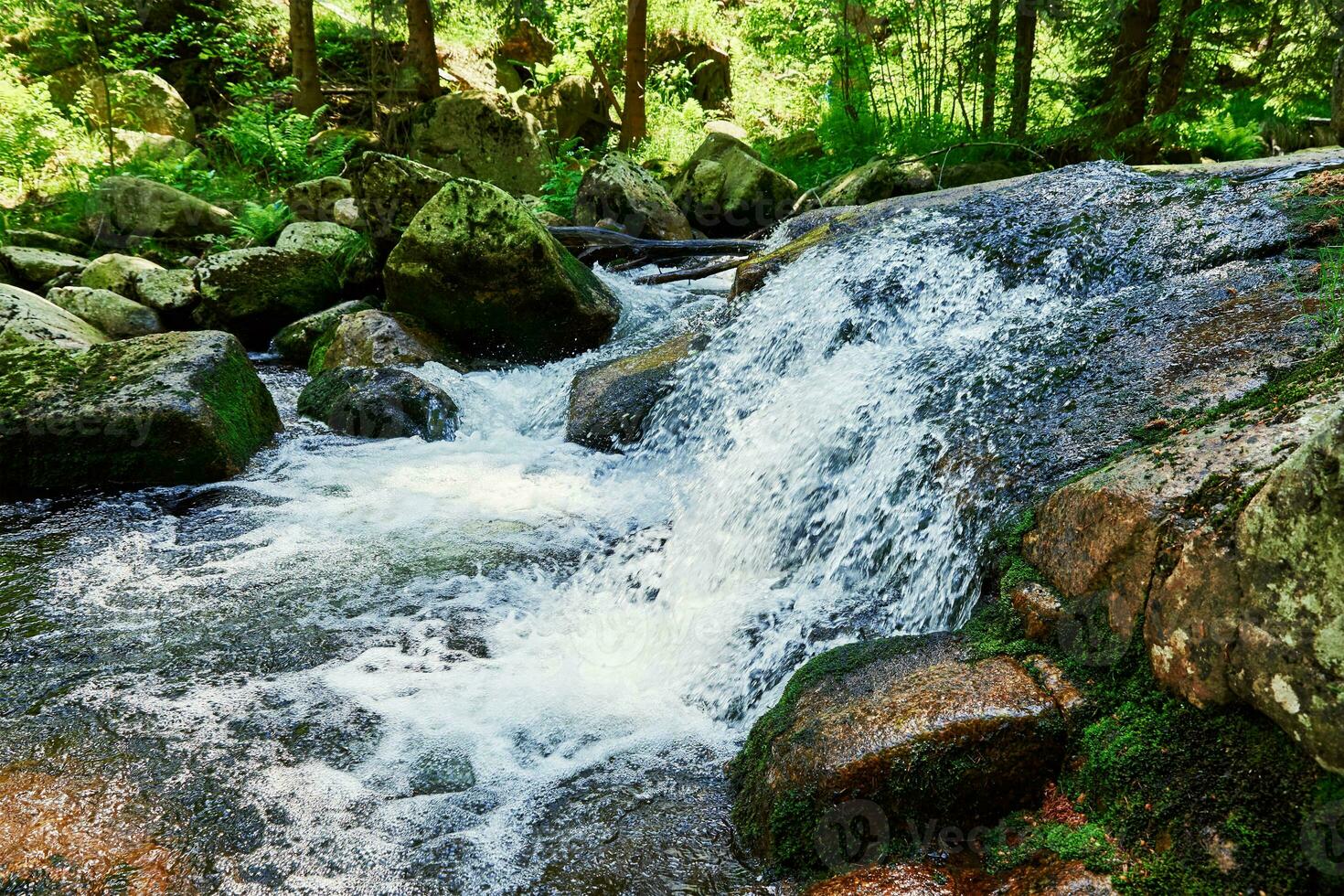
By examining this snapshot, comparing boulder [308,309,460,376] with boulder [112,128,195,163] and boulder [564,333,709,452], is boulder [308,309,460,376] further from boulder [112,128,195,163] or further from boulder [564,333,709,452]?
boulder [112,128,195,163]

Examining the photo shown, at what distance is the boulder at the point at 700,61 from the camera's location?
21.5 meters

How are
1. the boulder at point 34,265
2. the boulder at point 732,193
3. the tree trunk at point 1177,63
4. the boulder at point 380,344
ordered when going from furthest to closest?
the boulder at point 732,193 → the boulder at point 34,265 → the tree trunk at point 1177,63 → the boulder at point 380,344

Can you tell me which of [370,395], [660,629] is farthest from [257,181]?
[660,629]

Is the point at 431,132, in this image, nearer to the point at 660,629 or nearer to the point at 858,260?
the point at 858,260

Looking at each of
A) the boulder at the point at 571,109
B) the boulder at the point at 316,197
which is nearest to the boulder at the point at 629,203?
the boulder at the point at 316,197

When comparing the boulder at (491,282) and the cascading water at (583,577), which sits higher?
the boulder at (491,282)

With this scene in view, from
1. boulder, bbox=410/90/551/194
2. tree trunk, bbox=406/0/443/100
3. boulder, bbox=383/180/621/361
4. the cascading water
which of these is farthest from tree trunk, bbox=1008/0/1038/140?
tree trunk, bbox=406/0/443/100

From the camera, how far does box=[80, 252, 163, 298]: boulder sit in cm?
967

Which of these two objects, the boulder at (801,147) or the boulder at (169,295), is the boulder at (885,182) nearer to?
the boulder at (801,147)

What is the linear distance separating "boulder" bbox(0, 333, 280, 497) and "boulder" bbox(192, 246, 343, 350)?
3.55 metres

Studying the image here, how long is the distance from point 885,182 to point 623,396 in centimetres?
585

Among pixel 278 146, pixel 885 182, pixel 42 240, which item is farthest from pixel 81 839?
pixel 278 146

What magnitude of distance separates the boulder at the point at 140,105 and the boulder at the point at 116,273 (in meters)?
6.35

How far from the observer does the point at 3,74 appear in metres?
12.3
